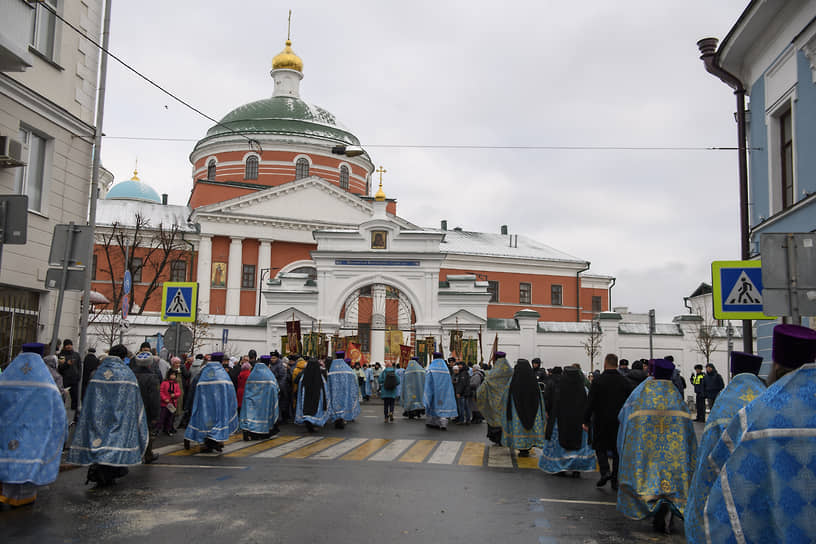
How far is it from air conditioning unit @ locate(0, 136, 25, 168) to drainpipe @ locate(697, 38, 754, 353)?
13811mm

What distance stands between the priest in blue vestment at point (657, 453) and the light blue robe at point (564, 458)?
125 inches

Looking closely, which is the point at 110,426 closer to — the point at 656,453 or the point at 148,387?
the point at 148,387

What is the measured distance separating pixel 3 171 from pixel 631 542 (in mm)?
12594

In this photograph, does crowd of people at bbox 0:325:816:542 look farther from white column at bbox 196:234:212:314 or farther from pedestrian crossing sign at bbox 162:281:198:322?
white column at bbox 196:234:212:314

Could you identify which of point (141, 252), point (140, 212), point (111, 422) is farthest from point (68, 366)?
point (140, 212)

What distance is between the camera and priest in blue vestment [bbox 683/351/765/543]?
167 inches

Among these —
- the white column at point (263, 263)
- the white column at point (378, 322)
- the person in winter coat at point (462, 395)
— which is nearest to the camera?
the person in winter coat at point (462, 395)

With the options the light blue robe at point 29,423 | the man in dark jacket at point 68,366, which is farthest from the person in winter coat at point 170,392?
the light blue robe at point 29,423

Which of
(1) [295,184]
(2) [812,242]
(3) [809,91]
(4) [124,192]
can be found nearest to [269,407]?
(2) [812,242]

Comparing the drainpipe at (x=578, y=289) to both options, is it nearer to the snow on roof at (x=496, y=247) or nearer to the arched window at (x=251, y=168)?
the snow on roof at (x=496, y=247)

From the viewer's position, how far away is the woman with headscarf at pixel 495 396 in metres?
15.2

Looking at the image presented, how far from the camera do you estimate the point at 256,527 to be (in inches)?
280

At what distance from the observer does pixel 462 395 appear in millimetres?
21000

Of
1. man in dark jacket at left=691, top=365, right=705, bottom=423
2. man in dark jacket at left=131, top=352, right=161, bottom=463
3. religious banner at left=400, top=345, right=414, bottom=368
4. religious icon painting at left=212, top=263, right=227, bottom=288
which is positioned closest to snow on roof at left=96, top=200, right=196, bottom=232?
religious icon painting at left=212, top=263, right=227, bottom=288
